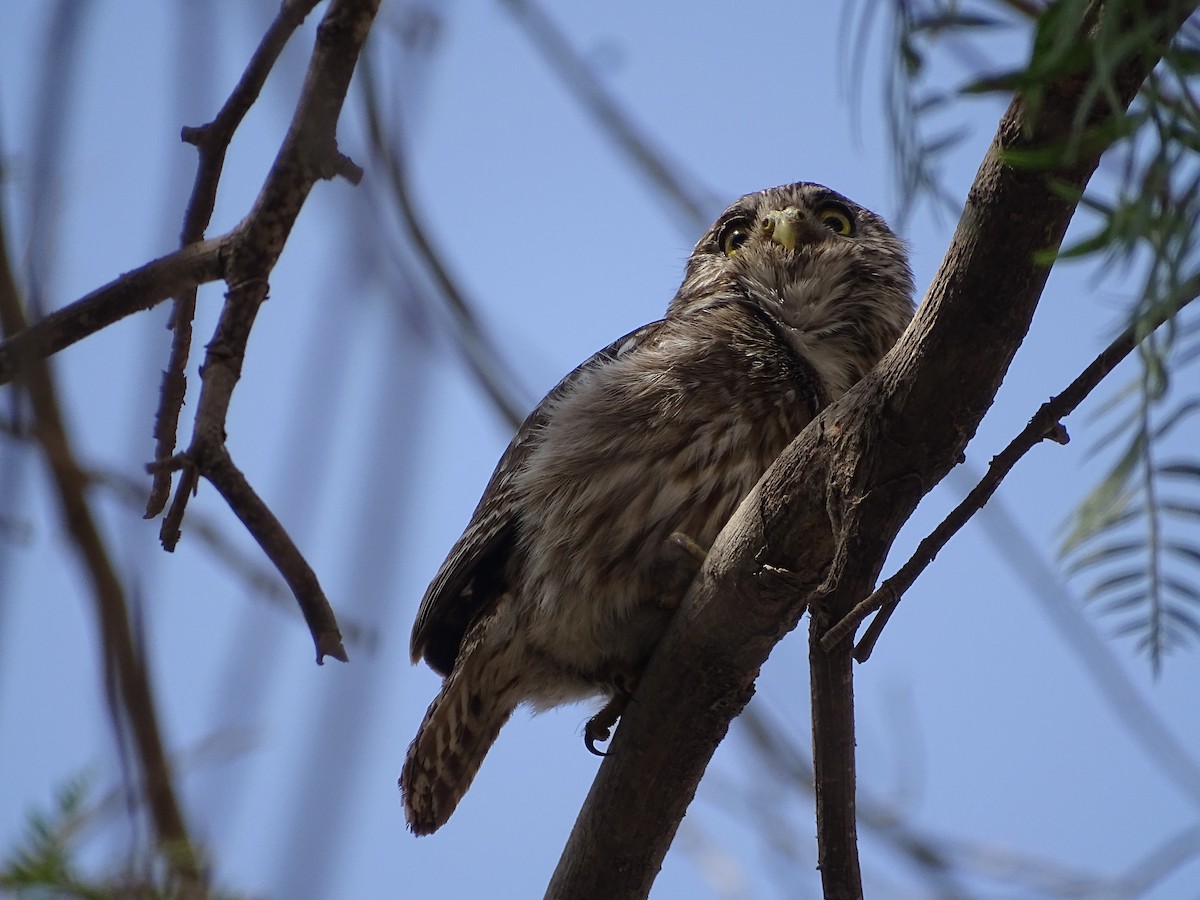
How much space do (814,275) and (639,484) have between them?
128 cm

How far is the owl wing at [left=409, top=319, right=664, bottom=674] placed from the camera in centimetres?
374

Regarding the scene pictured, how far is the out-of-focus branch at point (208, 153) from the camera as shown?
8.70 feet

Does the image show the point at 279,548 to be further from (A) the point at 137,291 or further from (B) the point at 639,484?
(B) the point at 639,484

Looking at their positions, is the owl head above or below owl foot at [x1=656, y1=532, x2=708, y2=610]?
above

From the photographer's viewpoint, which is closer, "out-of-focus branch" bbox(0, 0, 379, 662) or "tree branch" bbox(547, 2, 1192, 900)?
"tree branch" bbox(547, 2, 1192, 900)

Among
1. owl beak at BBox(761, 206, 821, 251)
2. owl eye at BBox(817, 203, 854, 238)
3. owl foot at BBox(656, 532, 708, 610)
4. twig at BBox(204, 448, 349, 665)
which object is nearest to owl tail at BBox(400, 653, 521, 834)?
owl foot at BBox(656, 532, 708, 610)

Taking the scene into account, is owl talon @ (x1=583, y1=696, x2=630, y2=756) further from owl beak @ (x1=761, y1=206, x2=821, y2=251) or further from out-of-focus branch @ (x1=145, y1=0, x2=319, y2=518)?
owl beak @ (x1=761, y1=206, x2=821, y2=251)

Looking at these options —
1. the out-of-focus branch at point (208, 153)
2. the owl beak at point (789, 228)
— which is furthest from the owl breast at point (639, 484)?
the out-of-focus branch at point (208, 153)

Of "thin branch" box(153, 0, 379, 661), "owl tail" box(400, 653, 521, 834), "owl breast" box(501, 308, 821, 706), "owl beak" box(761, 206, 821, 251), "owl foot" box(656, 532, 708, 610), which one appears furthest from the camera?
"owl beak" box(761, 206, 821, 251)

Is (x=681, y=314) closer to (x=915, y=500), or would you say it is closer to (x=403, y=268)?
(x=915, y=500)

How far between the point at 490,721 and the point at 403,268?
81.9 inches

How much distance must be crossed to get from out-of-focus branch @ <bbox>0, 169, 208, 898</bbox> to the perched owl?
1363 mm

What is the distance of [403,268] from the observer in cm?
202

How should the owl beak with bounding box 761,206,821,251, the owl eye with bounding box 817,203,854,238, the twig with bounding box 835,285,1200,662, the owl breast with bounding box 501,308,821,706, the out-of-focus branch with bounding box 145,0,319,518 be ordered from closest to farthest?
1. the twig with bounding box 835,285,1200,662
2. the out-of-focus branch with bounding box 145,0,319,518
3. the owl breast with bounding box 501,308,821,706
4. the owl beak with bounding box 761,206,821,251
5. the owl eye with bounding box 817,203,854,238
